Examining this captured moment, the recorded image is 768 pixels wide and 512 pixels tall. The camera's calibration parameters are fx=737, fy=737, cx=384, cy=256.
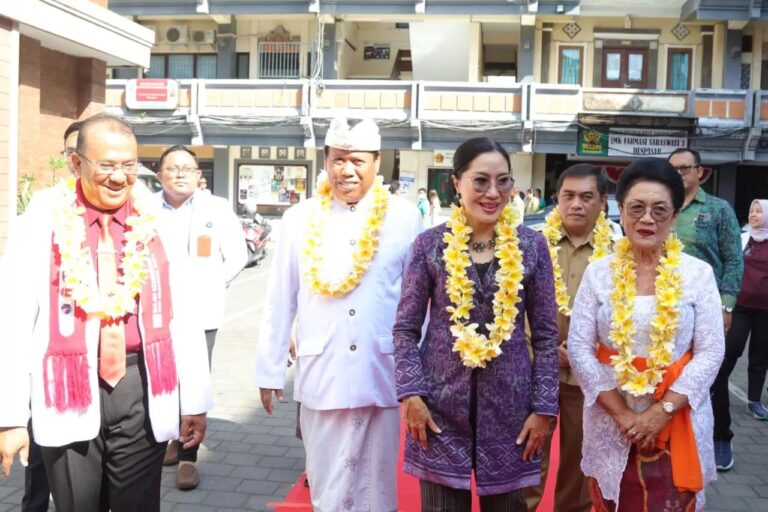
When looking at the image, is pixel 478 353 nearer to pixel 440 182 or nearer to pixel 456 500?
pixel 456 500

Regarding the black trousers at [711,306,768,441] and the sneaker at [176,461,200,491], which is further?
the black trousers at [711,306,768,441]

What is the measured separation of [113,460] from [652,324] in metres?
2.09

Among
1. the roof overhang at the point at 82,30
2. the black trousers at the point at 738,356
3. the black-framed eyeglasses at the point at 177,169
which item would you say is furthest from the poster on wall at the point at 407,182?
the black-framed eyeglasses at the point at 177,169

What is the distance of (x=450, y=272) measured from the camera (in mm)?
2785

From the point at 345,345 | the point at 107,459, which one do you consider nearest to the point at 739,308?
the point at 345,345

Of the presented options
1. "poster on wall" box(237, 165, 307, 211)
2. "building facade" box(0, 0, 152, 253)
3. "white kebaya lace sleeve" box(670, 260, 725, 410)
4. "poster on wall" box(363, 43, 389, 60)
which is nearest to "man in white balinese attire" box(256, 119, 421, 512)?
"white kebaya lace sleeve" box(670, 260, 725, 410)

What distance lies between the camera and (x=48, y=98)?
1346 centimetres

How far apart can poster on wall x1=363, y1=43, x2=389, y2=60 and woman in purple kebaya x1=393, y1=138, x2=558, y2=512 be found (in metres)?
23.3

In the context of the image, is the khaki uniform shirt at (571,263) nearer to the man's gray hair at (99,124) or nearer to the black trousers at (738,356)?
the black trousers at (738,356)

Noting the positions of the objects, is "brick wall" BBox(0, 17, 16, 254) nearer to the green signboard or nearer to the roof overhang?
the roof overhang

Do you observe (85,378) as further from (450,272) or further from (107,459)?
(450,272)

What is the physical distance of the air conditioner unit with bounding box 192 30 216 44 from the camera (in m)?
24.0

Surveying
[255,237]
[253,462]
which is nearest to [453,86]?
[255,237]

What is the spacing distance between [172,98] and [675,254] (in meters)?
20.2
